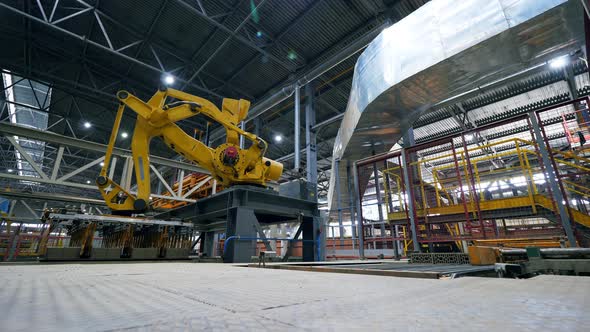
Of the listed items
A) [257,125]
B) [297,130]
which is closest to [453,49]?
[297,130]

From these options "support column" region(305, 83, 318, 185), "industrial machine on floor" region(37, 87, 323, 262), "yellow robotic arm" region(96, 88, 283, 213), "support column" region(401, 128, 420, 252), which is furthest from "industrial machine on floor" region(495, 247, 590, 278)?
"support column" region(305, 83, 318, 185)

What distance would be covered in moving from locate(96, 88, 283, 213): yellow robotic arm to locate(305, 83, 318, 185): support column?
341 cm

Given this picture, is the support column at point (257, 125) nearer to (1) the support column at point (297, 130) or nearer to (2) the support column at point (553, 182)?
(1) the support column at point (297, 130)

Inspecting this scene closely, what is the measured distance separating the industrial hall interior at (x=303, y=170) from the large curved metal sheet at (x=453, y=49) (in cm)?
3

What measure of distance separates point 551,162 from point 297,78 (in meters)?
7.71

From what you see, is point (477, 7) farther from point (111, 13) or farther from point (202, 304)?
point (111, 13)

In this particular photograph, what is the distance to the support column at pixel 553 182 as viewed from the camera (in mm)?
3701

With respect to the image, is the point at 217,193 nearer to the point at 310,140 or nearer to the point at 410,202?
the point at 410,202

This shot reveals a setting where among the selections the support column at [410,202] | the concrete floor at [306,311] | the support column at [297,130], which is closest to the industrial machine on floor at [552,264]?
the concrete floor at [306,311]

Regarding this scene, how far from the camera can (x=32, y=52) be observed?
9.50 meters

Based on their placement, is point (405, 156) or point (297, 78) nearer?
point (405, 156)

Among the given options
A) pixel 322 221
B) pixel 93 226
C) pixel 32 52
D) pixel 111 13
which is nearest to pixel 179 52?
pixel 111 13

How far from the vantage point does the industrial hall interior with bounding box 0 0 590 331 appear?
40.3 inches

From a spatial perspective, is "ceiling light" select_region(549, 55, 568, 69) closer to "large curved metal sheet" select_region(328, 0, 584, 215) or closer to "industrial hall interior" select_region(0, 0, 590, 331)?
"industrial hall interior" select_region(0, 0, 590, 331)
